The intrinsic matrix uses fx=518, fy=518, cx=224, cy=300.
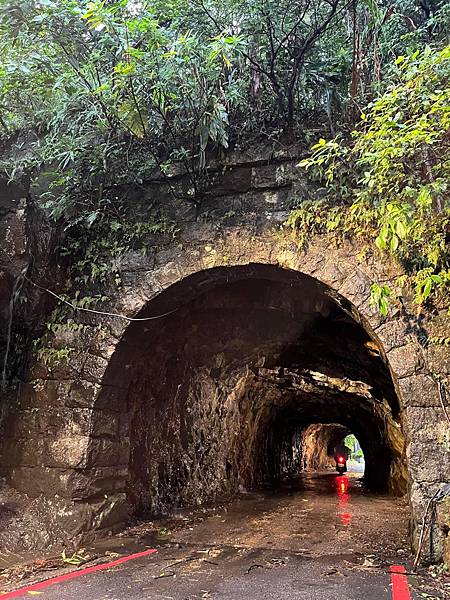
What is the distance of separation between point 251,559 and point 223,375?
428cm

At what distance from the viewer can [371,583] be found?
374cm

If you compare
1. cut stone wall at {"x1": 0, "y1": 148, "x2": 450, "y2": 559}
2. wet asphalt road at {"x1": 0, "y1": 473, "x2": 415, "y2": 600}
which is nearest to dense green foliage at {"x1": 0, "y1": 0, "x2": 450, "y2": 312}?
cut stone wall at {"x1": 0, "y1": 148, "x2": 450, "y2": 559}

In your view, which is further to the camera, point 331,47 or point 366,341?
point 366,341

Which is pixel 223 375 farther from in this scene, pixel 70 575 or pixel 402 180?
pixel 402 180

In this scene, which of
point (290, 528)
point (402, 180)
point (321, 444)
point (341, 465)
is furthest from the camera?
Answer: point (321, 444)

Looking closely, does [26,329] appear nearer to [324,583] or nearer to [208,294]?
[208,294]

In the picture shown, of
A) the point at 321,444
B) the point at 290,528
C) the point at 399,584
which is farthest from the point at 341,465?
the point at 399,584

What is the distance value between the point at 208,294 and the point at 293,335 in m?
1.96

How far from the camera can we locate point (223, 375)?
8.70 meters

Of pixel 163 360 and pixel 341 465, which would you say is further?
pixel 341 465

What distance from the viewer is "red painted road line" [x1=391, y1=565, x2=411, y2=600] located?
11.2ft

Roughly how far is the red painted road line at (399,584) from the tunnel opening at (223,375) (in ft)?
6.16

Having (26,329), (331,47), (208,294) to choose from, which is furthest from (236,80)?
(26,329)

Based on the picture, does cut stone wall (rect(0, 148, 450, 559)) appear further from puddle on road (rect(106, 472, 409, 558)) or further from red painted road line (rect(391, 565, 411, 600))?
puddle on road (rect(106, 472, 409, 558))
